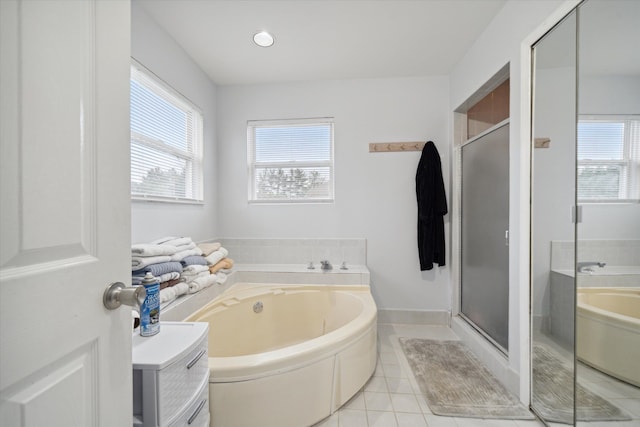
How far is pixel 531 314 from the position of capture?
156 centimetres

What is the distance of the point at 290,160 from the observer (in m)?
2.81

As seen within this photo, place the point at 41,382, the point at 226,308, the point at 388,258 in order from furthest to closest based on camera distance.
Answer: the point at 388,258 → the point at 226,308 → the point at 41,382

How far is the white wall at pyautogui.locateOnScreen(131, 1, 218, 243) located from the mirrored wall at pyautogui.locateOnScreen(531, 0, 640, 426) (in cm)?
249

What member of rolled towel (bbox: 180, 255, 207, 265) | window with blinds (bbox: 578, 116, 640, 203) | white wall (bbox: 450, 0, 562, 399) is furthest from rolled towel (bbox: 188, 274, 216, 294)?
window with blinds (bbox: 578, 116, 640, 203)

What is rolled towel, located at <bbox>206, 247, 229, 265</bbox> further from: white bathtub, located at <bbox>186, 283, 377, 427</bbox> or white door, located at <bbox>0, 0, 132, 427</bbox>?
white door, located at <bbox>0, 0, 132, 427</bbox>

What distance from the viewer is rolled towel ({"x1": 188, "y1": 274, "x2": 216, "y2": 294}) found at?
5.84 ft

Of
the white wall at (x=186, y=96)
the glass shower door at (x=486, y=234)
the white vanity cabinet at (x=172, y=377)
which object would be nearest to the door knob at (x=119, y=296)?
the white vanity cabinet at (x=172, y=377)

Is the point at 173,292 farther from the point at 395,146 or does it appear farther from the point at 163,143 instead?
the point at 395,146

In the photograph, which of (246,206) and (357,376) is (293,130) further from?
(357,376)

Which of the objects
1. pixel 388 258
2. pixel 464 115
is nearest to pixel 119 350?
pixel 388 258

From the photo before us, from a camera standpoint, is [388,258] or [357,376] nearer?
[357,376]

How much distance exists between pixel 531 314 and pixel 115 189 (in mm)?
2126

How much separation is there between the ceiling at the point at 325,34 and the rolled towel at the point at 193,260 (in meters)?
1.73

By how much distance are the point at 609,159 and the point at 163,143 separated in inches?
104
